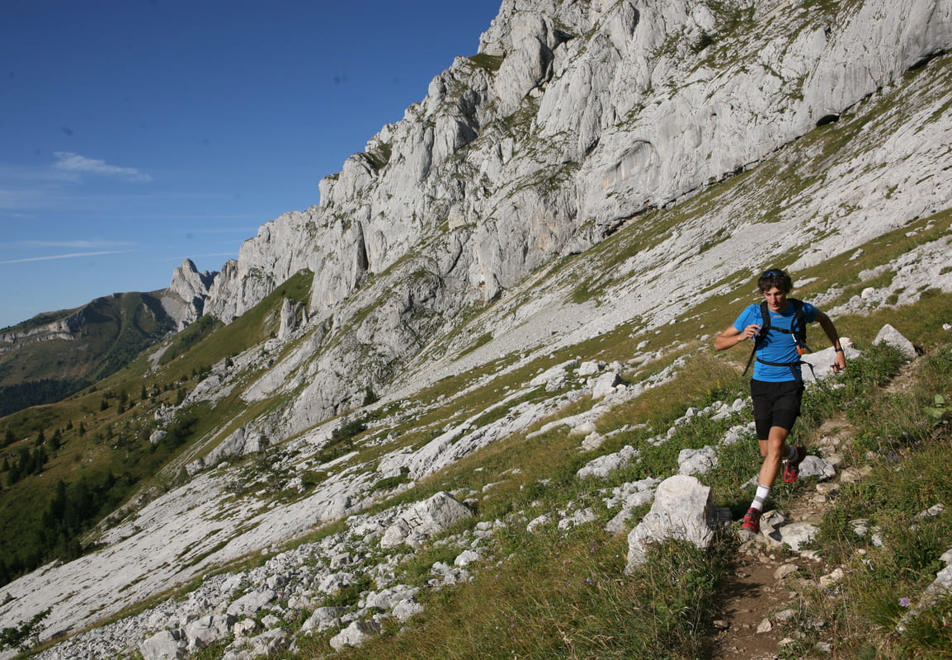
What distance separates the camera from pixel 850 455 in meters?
6.94

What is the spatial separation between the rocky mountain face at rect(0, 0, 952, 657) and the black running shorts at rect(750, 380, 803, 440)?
2.06 m

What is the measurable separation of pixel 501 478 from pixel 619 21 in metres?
131

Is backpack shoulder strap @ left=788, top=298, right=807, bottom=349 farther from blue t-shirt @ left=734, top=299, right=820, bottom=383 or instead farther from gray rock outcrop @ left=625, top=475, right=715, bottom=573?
gray rock outcrop @ left=625, top=475, right=715, bottom=573

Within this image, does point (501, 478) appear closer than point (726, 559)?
No

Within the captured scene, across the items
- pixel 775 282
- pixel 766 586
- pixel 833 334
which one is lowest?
pixel 766 586

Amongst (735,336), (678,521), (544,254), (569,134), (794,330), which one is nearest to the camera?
(678,521)

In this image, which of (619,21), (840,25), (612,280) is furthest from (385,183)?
(840,25)

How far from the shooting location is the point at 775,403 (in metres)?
7.02

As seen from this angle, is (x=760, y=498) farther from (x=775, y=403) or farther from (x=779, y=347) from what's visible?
(x=779, y=347)

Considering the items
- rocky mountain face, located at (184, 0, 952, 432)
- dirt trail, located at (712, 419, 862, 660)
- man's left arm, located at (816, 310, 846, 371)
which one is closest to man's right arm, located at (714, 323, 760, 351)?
man's left arm, located at (816, 310, 846, 371)

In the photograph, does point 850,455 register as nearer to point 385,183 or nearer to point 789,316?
point 789,316

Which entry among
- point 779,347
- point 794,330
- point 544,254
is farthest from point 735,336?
point 544,254

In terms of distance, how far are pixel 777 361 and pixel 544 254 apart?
353 ft

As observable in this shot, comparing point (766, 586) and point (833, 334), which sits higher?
point (833, 334)
